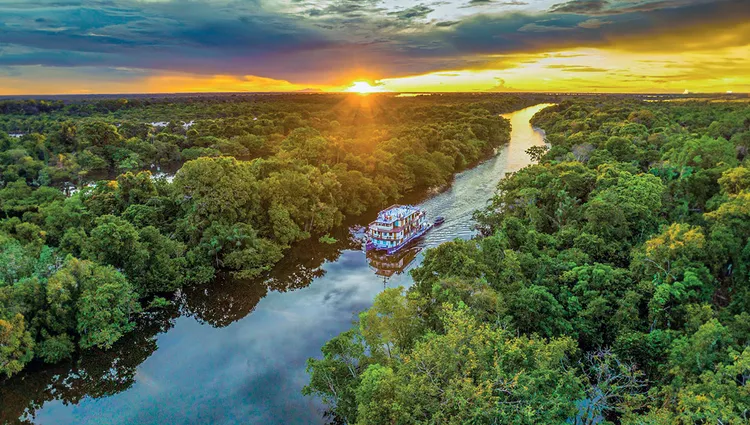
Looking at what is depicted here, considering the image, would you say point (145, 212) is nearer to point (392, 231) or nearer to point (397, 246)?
point (392, 231)

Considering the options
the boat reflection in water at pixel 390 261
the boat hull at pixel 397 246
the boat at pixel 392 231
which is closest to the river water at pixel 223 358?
the boat reflection in water at pixel 390 261

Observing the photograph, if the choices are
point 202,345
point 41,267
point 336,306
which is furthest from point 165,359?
point 336,306

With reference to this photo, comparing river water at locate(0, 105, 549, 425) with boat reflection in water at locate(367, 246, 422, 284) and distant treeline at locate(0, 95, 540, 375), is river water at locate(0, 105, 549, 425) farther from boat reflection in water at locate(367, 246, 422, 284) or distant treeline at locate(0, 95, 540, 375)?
distant treeline at locate(0, 95, 540, 375)

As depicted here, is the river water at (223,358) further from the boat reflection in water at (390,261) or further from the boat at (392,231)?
the boat at (392,231)

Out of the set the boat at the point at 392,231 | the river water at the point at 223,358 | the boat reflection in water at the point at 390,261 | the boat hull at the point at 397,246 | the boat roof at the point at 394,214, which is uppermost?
the boat roof at the point at 394,214

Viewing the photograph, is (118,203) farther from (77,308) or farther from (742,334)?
(742,334)
